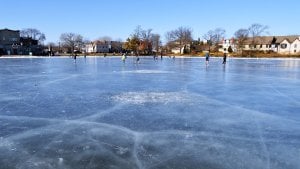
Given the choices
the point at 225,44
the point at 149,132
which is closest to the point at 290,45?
the point at 225,44

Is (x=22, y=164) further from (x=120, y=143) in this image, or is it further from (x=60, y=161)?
(x=120, y=143)

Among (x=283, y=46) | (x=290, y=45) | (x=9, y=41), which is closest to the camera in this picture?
(x=290, y=45)

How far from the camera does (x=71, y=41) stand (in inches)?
4003

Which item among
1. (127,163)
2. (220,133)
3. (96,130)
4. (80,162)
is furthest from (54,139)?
(220,133)

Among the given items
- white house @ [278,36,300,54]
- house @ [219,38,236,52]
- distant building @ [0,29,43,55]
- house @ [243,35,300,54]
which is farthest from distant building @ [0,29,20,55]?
white house @ [278,36,300,54]

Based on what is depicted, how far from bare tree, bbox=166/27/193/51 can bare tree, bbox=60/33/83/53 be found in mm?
30461

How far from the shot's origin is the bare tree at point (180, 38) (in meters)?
95.2

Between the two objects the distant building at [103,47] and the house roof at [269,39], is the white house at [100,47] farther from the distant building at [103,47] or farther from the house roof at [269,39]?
the house roof at [269,39]

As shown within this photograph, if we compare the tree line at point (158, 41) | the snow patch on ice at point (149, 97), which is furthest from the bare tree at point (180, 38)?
the snow patch on ice at point (149, 97)

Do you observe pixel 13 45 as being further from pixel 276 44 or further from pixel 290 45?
pixel 290 45

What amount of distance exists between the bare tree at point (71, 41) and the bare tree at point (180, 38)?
3046 centimetres

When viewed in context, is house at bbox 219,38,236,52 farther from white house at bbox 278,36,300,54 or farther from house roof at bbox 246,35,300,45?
white house at bbox 278,36,300,54

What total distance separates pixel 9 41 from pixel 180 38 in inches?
1862

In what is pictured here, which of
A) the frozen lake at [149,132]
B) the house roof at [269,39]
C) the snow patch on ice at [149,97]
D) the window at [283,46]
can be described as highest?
the house roof at [269,39]
